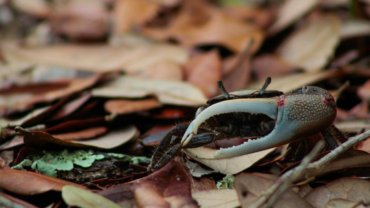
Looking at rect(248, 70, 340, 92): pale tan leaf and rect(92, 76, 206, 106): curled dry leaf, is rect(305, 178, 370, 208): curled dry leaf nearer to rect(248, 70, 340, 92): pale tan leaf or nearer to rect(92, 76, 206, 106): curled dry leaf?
rect(92, 76, 206, 106): curled dry leaf

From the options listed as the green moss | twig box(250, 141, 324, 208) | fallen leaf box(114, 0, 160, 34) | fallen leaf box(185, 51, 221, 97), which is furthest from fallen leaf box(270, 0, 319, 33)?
twig box(250, 141, 324, 208)

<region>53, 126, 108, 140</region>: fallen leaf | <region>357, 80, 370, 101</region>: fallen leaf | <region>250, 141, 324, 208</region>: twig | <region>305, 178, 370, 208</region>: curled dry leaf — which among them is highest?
<region>53, 126, 108, 140</region>: fallen leaf

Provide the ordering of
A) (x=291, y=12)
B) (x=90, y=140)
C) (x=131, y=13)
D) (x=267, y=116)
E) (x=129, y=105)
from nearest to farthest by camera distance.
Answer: (x=267, y=116) → (x=90, y=140) → (x=129, y=105) → (x=291, y=12) → (x=131, y=13)

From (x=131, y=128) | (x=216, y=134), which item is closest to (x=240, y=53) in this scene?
(x=131, y=128)

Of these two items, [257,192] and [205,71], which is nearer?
[257,192]

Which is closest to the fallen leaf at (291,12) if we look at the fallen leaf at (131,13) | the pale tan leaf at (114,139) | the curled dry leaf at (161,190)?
the fallen leaf at (131,13)

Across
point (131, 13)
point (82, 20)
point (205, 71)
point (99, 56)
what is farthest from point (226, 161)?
point (82, 20)

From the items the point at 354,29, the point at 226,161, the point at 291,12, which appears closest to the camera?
the point at 226,161

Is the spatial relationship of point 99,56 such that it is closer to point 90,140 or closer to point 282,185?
point 90,140
